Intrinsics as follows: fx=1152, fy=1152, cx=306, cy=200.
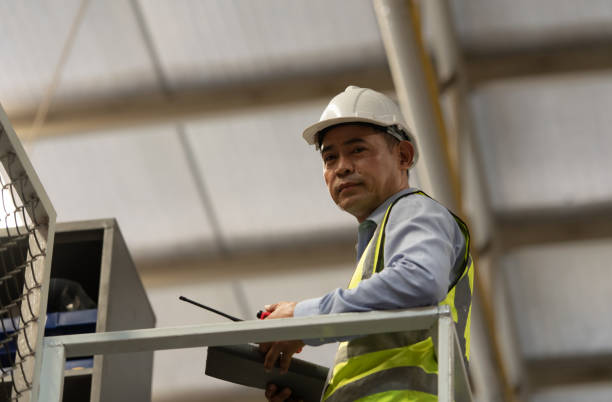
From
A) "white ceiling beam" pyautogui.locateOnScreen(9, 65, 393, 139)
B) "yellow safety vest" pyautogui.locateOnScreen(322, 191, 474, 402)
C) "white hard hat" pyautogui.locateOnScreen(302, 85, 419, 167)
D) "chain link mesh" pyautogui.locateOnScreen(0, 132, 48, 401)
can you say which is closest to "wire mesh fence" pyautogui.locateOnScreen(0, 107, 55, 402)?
"chain link mesh" pyautogui.locateOnScreen(0, 132, 48, 401)

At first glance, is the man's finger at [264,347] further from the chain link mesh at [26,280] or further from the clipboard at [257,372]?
the chain link mesh at [26,280]

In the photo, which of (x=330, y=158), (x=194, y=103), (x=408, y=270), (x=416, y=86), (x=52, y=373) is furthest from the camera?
(x=194, y=103)

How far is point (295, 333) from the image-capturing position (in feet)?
10.6

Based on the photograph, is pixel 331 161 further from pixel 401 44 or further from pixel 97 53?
pixel 97 53

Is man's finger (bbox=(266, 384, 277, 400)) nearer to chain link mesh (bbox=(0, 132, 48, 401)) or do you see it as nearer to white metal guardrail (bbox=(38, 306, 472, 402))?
white metal guardrail (bbox=(38, 306, 472, 402))

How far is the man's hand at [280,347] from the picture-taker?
135 inches

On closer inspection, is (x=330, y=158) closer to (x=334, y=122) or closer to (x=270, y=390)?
(x=334, y=122)

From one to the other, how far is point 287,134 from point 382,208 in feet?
23.4

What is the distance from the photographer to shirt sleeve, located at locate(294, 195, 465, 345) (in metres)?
3.21

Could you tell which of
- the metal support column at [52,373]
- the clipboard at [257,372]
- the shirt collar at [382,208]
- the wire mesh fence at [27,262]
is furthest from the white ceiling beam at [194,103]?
the metal support column at [52,373]

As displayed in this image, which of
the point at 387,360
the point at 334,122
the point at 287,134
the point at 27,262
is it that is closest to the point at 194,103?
the point at 287,134

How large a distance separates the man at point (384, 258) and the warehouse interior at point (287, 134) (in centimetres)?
540

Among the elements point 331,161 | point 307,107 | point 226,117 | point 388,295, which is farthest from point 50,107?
point 388,295

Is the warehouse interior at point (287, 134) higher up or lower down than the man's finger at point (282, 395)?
higher up
